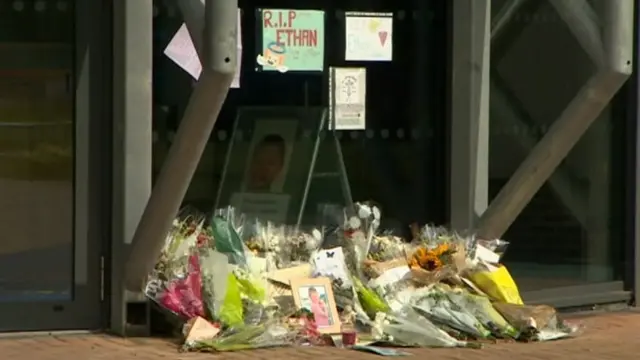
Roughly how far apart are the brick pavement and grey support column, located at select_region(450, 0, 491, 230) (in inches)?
46.5

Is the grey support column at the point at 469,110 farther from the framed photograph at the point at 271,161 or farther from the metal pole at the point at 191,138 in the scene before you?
the metal pole at the point at 191,138

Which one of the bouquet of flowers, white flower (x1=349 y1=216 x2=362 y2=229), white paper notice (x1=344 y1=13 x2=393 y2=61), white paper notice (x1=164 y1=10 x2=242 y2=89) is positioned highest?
white paper notice (x1=344 y1=13 x2=393 y2=61)

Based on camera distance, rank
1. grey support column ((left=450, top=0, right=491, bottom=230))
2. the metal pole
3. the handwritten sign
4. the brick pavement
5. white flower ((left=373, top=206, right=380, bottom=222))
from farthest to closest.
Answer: grey support column ((left=450, top=0, right=491, bottom=230)) < white flower ((left=373, top=206, right=380, bottom=222)) < the handwritten sign < the brick pavement < the metal pole

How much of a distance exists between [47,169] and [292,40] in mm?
1713

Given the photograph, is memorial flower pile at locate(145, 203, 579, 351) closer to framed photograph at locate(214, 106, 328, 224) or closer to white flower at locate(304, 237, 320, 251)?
white flower at locate(304, 237, 320, 251)

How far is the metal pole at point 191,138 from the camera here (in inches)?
233

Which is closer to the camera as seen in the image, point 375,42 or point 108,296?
point 108,296

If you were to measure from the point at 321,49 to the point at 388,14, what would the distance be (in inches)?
21.7

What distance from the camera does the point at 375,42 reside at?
7.81 metres

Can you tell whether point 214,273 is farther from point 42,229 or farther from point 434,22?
point 434,22

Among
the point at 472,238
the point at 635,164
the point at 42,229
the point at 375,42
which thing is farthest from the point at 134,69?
the point at 635,164

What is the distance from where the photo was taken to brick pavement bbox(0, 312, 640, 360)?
6352 mm

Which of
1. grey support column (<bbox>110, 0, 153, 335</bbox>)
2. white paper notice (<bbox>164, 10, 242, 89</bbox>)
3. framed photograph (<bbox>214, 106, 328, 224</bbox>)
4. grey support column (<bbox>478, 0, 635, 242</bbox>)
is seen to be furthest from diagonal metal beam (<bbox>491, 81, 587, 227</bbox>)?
grey support column (<bbox>110, 0, 153, 335</bbox>)

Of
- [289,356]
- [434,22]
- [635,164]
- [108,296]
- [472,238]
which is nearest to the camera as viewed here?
[289,356]
